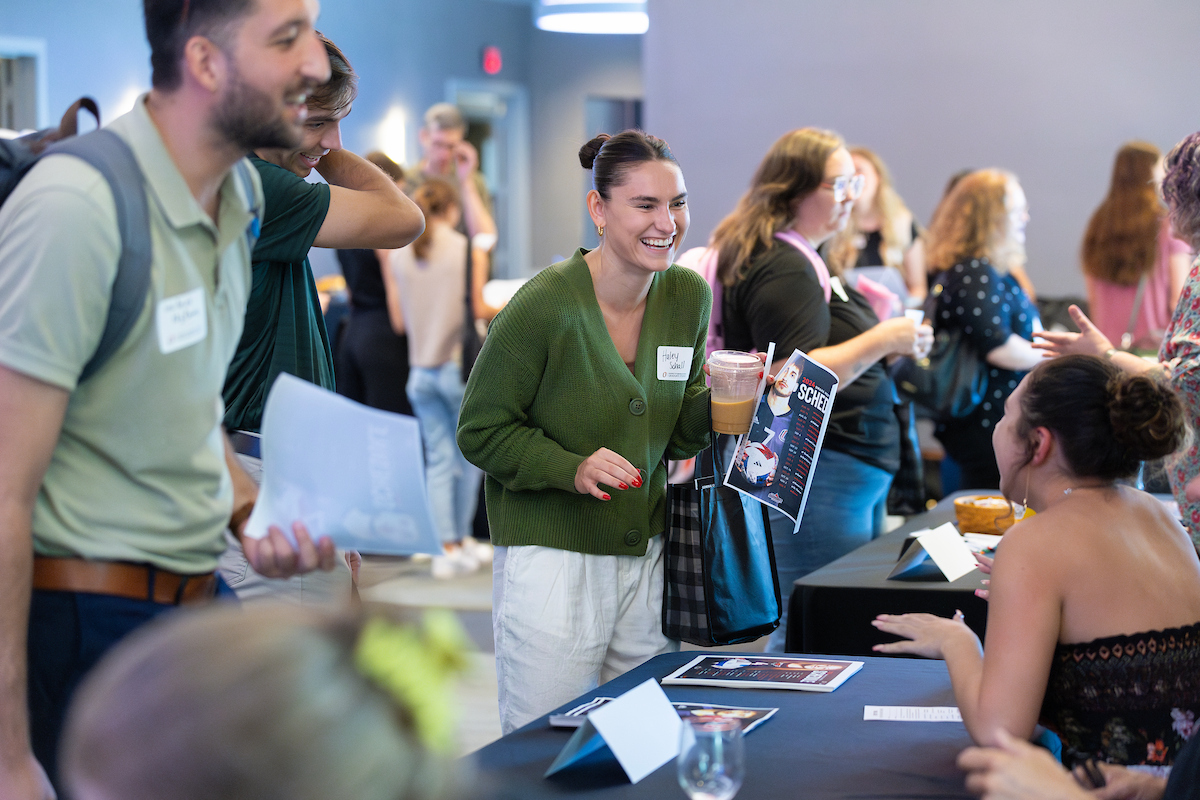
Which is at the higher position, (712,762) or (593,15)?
(593,15)

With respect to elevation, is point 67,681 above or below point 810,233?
below

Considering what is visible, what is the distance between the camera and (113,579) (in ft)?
3.83

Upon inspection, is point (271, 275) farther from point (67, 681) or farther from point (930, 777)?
point (930, 777)

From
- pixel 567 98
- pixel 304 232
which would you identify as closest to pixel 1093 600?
pixel 304 232

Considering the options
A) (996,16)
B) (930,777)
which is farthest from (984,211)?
(930,777)

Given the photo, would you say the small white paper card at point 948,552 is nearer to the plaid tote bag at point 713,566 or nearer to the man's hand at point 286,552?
the plaid tote bag at point 713,566

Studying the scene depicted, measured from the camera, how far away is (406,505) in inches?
46.6

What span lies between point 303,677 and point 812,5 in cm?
609

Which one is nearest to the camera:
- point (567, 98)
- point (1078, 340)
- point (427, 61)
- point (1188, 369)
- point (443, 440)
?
point (1188, 369)

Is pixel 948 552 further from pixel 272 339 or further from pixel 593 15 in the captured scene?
pixel 593 15

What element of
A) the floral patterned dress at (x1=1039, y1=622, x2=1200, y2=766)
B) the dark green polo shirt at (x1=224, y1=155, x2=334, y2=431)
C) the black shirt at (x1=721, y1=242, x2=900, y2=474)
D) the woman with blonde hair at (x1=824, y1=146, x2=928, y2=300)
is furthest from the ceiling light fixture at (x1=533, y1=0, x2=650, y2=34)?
the floral patterned dress at (x1=1039, y1=622, x2=1200, y2=766)

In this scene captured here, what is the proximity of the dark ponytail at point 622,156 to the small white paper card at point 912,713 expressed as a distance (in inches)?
41.8

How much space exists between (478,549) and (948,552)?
3.42 metres

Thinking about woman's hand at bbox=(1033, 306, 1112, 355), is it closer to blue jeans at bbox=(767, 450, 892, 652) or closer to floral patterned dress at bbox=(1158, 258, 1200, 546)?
floral patterned dress at bbox=(1158, 258, 1200, 546)
